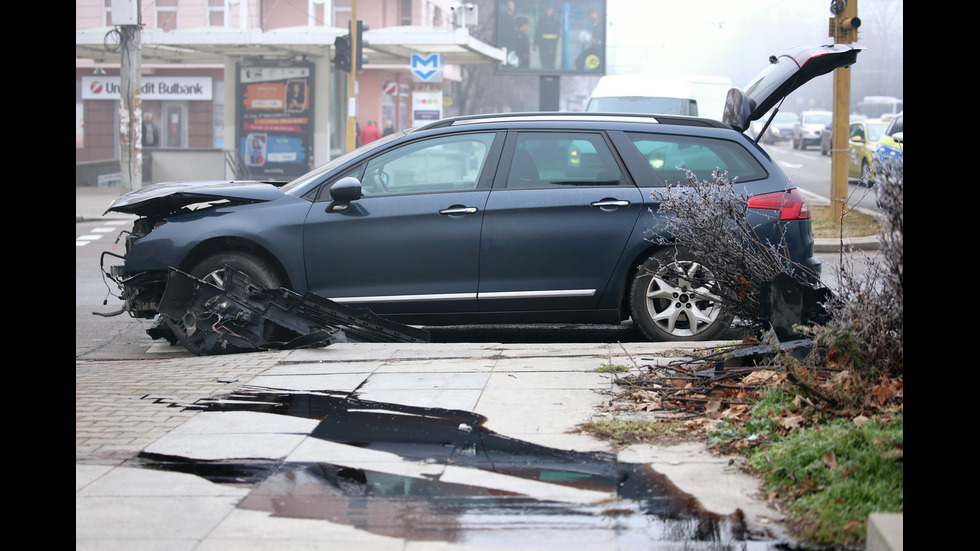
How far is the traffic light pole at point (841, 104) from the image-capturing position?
13634 millimetres

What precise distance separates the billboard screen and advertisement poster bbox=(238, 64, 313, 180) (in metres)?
13.4

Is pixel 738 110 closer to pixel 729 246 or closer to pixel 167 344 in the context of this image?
pixel 729 246

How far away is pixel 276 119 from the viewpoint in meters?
28.1

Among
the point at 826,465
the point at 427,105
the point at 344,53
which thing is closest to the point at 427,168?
the point at 826,465

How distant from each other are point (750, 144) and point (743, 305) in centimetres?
195

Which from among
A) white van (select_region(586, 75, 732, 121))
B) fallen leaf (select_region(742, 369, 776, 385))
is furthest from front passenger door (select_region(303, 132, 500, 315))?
white van (select_region(586, 75, 732, 121))

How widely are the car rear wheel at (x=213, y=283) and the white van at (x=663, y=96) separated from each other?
9796mm

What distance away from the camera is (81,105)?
140 ft

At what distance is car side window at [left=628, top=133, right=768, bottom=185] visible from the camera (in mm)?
7059

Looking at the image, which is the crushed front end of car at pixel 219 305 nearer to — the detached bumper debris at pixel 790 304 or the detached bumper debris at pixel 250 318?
the detached bumper debris at pixel 250 318

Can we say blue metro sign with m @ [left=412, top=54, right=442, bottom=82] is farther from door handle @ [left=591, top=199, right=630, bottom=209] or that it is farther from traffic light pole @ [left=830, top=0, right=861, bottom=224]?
door handle @ [left=591, top=199, right=630, bottom=209]

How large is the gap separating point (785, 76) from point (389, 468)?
4658 mm
